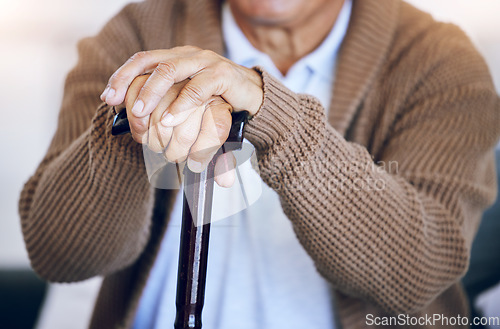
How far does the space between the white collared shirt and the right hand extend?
0.16m

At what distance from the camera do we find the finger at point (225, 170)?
0.31 metres

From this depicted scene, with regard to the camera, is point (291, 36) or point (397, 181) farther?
point (291, 36)

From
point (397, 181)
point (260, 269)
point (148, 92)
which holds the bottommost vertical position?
point (260, 269)

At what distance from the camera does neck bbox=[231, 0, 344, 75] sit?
0.58 meters

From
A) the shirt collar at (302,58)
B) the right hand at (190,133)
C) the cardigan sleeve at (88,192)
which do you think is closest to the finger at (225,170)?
the right hand at (190,133)

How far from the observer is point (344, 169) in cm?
41

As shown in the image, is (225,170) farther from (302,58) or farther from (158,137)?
(302,58)

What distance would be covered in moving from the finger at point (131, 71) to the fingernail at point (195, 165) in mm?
68

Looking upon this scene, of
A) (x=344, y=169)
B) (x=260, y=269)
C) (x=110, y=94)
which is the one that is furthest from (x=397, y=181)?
(x=110, y=94)

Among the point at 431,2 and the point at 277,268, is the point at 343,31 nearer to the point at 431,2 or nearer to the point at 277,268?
the point at 431,2

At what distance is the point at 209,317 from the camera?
0.45 metres

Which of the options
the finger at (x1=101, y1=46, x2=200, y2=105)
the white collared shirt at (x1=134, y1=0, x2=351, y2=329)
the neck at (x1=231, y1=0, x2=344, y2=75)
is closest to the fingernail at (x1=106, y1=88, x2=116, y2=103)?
the finger at (x1=101, y1=46, x2=200, y2=105)

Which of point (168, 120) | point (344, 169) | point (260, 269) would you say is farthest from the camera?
point (260, 269)

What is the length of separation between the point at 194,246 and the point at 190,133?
0.07m
